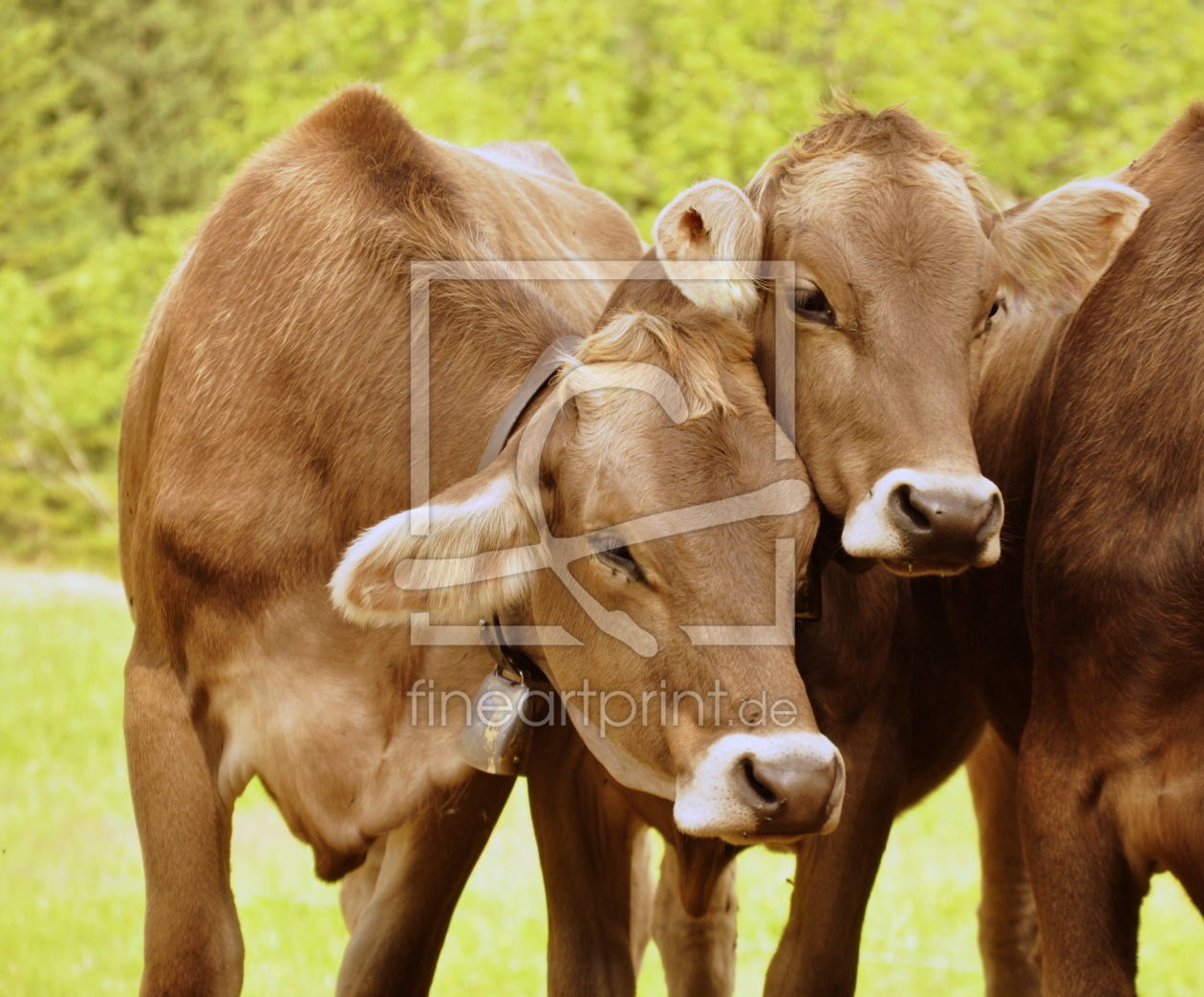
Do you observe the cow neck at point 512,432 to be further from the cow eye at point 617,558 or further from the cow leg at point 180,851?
the cow leg at point 180,851

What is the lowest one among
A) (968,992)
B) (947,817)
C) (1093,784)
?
(947,817)

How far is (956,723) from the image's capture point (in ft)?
15.0

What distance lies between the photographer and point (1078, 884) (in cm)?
325

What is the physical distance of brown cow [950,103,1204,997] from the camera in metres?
3.06

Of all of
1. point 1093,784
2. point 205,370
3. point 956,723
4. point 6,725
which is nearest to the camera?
point 1093,784

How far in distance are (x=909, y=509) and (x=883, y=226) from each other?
0.68m

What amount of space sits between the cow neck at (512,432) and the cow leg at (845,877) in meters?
0.82

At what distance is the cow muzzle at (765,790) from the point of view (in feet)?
9.20

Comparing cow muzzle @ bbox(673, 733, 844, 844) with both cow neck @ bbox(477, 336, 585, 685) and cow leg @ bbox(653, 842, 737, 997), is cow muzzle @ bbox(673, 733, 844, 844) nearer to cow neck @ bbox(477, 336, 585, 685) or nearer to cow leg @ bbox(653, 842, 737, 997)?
cow neck @ bbox(477, 336, 585, 685)

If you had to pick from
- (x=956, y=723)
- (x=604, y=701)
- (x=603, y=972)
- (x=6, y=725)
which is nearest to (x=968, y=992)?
(x=956, y=723)

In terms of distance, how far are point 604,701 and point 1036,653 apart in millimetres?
1009

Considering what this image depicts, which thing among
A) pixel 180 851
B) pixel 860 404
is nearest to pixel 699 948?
pixel 180 851

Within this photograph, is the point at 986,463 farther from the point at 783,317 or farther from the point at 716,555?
the point at 716,555

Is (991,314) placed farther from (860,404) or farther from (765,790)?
(765,790)
